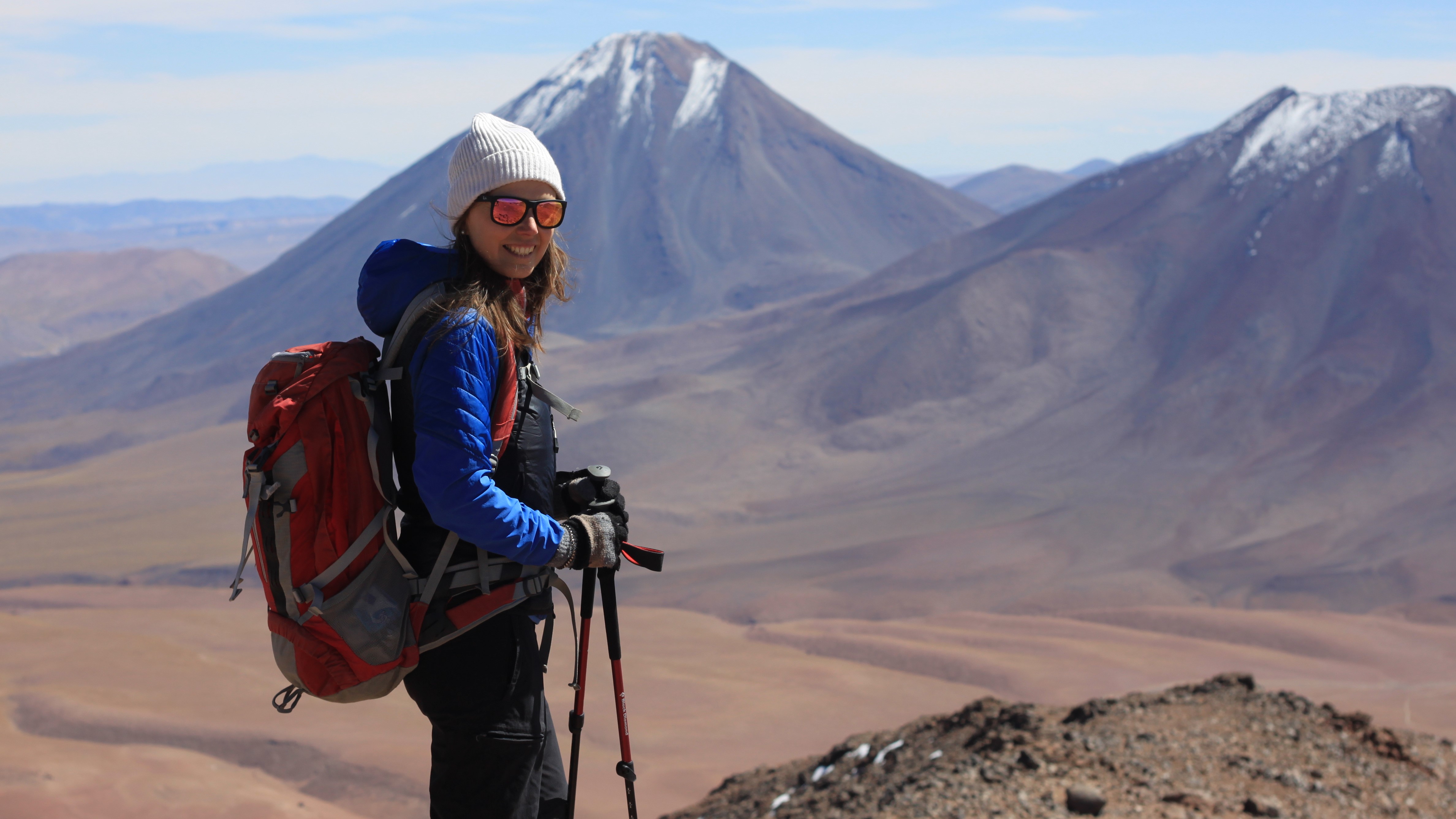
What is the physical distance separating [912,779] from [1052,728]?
42.0 inches

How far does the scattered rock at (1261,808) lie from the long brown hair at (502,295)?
3.90 metres

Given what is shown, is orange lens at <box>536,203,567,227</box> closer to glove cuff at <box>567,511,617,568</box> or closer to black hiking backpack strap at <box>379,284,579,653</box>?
black hiking backpack strap at <box>379,284,579,653</box>

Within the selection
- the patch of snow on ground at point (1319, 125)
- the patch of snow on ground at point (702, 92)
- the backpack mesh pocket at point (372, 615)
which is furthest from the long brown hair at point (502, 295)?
the patch of snow on ground at point (702, 92)

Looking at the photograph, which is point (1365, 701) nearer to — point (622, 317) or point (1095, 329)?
point (1095, 329)

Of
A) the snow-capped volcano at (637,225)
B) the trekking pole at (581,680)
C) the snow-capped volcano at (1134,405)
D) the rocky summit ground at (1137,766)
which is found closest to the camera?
the trekking pole at (581,680)

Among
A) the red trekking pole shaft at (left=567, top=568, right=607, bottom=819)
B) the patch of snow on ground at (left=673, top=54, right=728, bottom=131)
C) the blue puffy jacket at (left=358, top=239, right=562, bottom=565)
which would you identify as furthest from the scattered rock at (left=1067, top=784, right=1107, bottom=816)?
the patch of snow on ground at (left=673, top=54, right=728, bottom=131)

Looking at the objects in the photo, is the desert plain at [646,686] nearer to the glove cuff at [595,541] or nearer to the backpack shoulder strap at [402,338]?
Answer: the glove cuff at [595,541]

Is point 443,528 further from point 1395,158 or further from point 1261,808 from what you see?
point 1395,158

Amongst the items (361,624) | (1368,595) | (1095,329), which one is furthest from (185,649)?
(1095,329)

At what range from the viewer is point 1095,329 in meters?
43.7

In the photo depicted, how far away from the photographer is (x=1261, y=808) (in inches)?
198

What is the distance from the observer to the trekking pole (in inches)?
106

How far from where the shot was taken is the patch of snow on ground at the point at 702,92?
83.6 m

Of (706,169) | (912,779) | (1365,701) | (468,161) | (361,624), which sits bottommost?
(1365,701)
